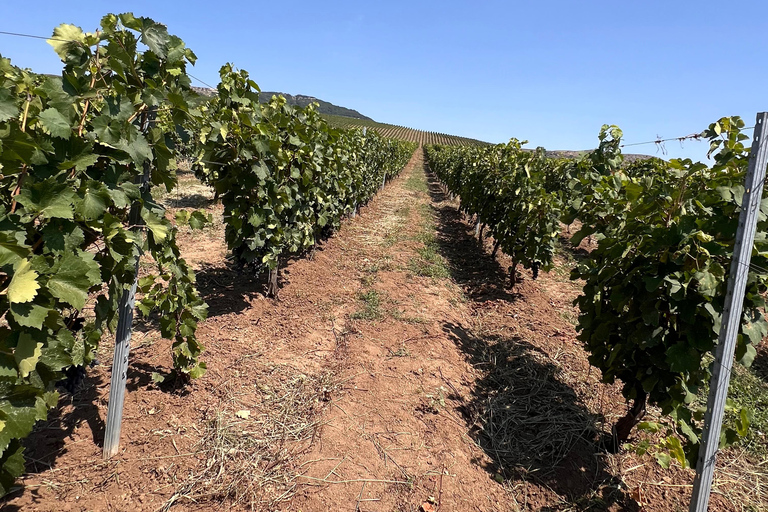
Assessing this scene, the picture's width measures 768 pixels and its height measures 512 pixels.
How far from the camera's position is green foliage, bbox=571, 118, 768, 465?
7.50ft

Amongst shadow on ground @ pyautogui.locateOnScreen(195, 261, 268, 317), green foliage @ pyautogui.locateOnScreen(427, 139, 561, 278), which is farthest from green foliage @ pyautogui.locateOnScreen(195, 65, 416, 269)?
green foliage @ pyautogui.locateOnScreen(427, 139, 561, 278)

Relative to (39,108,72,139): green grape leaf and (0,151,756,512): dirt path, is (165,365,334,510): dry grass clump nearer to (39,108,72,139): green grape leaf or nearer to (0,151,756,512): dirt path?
(0,151,756,512): dirt path

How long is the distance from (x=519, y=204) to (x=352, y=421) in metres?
4.81

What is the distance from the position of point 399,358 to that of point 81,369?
2683mm

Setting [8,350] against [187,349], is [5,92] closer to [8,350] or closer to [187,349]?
Result: [8,350]

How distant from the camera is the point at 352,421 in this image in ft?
10.4

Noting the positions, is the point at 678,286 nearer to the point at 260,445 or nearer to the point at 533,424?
the point at 533,424

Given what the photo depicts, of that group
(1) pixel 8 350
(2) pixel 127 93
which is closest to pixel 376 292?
(2) pixel 127 93

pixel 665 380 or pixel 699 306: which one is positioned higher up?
pixel 699 306

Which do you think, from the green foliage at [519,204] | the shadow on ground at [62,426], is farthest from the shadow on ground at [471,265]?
the shadow on ground at [62,426]

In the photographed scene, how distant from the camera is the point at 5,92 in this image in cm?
137

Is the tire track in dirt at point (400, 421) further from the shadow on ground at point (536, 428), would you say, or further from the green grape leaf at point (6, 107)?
the green grape leaf at point (6, 107)

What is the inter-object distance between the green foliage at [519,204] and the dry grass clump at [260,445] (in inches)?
161

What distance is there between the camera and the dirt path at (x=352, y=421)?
8.14 ft
